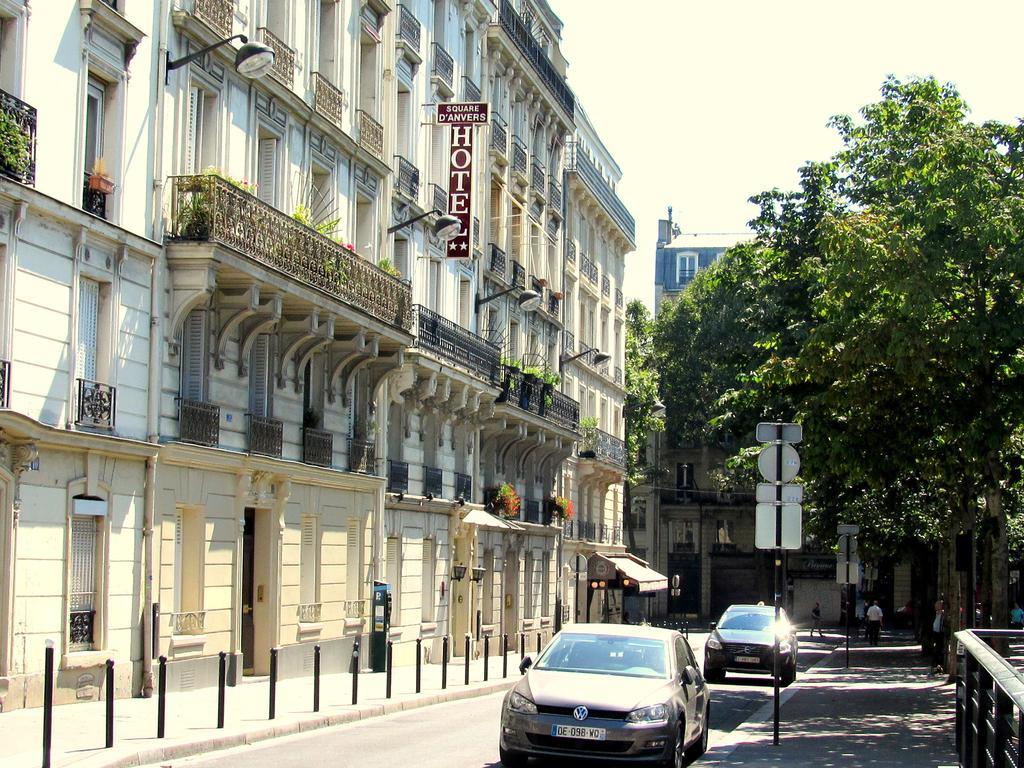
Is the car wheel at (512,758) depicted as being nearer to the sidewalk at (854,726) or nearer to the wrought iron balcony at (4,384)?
the sidewalk at (854,726)

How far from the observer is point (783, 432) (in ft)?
56.4

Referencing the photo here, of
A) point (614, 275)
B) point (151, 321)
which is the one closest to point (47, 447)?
point (151, 321)

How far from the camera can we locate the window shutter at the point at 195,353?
24094 mm

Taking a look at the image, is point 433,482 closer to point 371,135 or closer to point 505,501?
point 505,501

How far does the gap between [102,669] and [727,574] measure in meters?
63.8

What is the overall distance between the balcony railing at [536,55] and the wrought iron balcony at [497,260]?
608cm

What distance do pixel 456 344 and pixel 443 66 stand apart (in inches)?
269

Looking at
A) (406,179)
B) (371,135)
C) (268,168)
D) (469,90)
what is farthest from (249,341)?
(469,90)

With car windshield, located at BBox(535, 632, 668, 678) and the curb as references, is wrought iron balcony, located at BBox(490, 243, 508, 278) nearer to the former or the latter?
the curb

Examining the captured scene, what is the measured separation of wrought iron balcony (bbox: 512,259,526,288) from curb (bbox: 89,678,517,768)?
65.9 ft

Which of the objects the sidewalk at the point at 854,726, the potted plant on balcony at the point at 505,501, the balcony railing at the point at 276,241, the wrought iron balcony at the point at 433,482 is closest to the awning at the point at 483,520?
the wrought iron balcony at the point at 433,482

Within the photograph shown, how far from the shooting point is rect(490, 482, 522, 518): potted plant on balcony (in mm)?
41875

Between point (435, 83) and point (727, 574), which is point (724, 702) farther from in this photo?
point (727, 574)

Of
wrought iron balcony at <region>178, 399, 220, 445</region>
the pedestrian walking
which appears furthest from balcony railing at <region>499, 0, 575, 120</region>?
wrought iron balcony at <region>178, 399, 220, 445</region>
